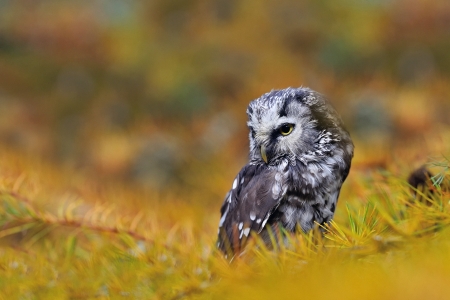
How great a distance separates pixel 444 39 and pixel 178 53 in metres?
1.18

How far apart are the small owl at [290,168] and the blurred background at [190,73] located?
23.2 inches

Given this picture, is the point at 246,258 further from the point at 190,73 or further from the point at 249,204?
the point at 190,73

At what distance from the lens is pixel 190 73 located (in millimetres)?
2434

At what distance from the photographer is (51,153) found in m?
2.59

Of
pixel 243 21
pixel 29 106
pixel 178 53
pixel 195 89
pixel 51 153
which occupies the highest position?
pixel 243 21

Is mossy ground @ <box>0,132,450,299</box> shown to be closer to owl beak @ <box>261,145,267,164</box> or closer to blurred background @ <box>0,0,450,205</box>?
owl beak @ <box>261,145,267,164</box>

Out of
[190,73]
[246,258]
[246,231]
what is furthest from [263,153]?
[190,73]

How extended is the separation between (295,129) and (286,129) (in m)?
0.02


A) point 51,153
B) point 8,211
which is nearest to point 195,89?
point 51,153

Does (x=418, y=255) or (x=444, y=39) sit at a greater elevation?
(x=444, y=39)

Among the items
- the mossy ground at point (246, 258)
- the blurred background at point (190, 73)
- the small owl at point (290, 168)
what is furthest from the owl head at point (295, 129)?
the blurred background at point (190, 73)

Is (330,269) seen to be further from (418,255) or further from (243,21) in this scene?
(243,21)

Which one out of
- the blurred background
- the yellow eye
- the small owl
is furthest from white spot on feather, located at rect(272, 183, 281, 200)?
the blurred background

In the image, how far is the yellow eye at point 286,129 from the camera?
44.4 inches
